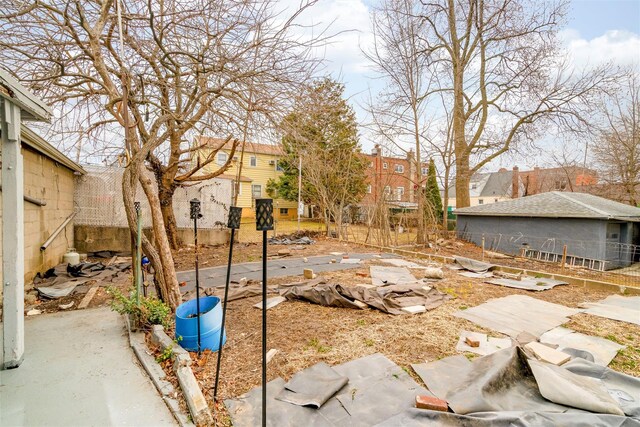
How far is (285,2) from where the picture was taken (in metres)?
3.87

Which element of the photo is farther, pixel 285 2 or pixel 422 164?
pixel 422 164

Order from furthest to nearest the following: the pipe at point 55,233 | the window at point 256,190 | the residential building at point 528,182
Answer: the window at point 256,190
the residential building at point 528,182
the pipe at point 55,233

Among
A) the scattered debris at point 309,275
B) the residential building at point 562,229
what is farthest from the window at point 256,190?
the scattered debris at point 309,275

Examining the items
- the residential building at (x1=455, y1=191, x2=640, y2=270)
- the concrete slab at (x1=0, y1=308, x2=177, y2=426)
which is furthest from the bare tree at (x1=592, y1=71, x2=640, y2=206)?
the concrete slab at (x1=0, y1=308, x2=177, y2=426)

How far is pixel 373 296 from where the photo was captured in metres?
4.82

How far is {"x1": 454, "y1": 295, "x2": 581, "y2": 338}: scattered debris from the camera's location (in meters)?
3.97

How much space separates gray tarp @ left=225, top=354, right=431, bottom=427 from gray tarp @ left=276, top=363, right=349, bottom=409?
40 millimetres

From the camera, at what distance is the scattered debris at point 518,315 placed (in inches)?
156

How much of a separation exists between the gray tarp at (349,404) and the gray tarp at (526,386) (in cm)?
27

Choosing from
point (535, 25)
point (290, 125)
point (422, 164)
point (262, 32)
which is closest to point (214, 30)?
point (262, 32)

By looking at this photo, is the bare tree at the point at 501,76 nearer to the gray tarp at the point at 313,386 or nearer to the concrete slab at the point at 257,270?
the concrete slab at the point at 257,270

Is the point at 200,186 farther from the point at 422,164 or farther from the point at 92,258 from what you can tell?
the point at 422,164

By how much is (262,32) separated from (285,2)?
484 millimetres

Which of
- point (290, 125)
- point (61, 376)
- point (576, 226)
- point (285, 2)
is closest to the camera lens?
point (61, 376)
